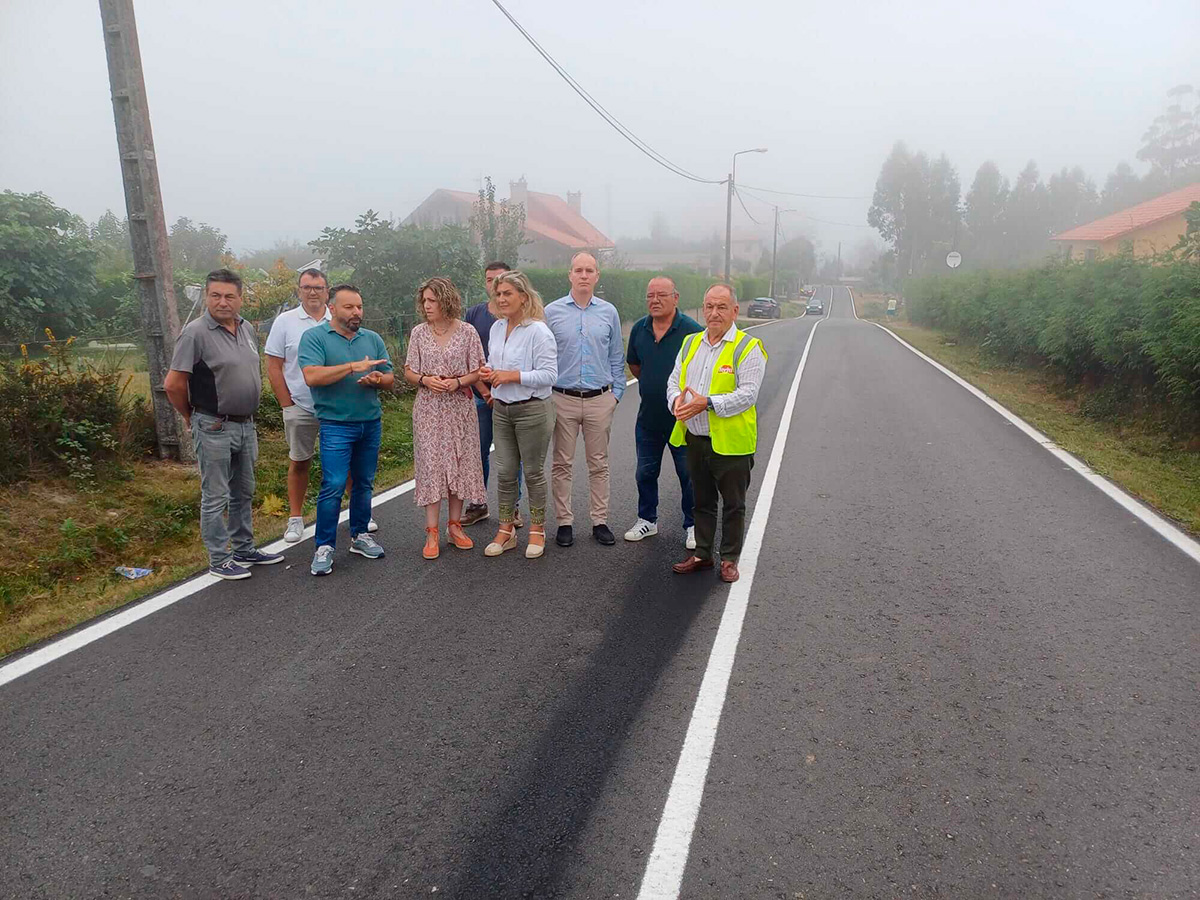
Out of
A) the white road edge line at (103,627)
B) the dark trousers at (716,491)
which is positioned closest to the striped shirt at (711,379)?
the dark trousers at (716,491)

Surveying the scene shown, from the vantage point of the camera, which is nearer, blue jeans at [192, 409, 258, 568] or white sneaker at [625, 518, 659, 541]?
blue jeans at [192, 409, 258, 568]

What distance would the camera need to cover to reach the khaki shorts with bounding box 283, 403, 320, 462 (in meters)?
5.89

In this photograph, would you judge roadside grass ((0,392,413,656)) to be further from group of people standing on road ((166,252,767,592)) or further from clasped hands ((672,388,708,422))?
clasped hands ((672,388,708,422))

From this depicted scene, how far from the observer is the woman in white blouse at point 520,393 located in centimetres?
543

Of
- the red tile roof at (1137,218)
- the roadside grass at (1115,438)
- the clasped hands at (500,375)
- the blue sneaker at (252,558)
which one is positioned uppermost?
the red tile roof at (1137,218)

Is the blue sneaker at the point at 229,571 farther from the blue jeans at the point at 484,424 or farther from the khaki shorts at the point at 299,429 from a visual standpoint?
the blue jeans at the point at 484,424

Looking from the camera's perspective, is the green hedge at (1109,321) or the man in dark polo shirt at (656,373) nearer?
the man in dark polo shirt at (656,373)

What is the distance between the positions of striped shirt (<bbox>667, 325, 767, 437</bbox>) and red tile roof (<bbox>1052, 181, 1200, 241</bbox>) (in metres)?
38.1

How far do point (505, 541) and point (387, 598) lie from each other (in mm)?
1042

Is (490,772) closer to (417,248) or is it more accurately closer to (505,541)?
(505,541)

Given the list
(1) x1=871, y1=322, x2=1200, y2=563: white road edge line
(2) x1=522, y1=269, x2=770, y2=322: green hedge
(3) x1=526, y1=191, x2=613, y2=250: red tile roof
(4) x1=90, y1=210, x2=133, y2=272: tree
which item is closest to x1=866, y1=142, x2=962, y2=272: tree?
(3) x1=526, y1=191, x2=613, y2=250: red tile roof

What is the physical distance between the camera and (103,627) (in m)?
4.50

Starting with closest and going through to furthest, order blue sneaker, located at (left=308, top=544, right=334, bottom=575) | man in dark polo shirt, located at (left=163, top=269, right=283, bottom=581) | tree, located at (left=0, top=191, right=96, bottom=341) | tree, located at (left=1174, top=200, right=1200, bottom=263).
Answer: man in dark polo shirt, located at (left=163, top=269, right=283, bottom=581) < blue sneaker, located at (left=308, top=544, right=334, bottom=575) < tree, located at (left=1174, top=200, right=1200, bottom=263) < tree, located at (left=0, top=191, right=96, bottom=341)

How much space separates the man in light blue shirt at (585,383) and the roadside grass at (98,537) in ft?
7.18
